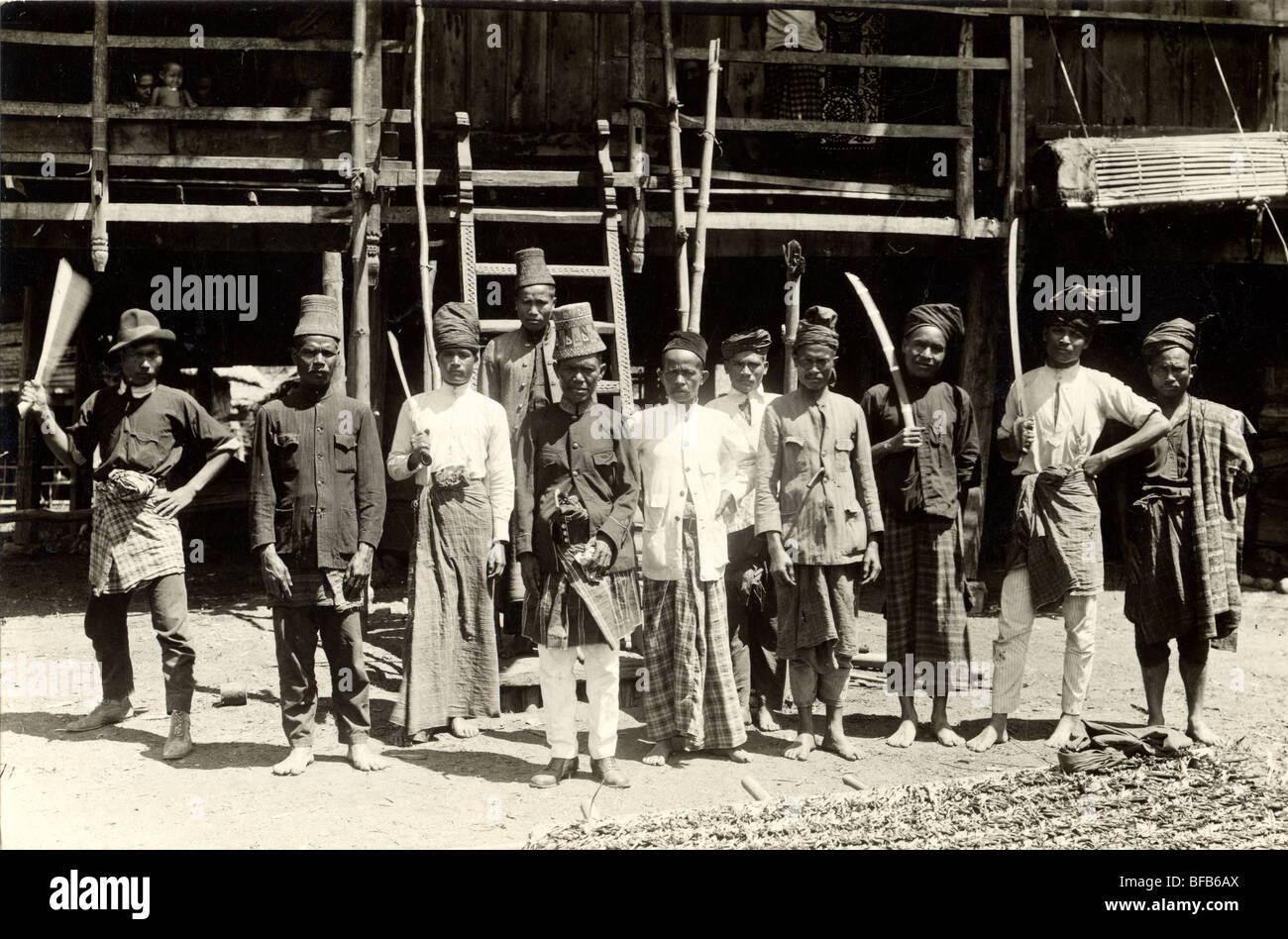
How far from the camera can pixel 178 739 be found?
5.19 meters

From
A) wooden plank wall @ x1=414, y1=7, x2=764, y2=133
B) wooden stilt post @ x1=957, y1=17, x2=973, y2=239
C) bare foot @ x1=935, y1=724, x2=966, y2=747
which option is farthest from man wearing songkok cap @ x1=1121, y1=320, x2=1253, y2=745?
wooden plank wall @ x1=414, y1=7, x2=764, y2=133

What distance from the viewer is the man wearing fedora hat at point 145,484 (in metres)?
5.25

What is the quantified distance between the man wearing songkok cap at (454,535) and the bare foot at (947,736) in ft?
7.01

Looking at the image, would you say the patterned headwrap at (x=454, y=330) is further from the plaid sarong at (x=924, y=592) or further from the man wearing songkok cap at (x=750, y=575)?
the plaid sarong at (x=924, y=592)

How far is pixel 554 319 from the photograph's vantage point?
5.10 m

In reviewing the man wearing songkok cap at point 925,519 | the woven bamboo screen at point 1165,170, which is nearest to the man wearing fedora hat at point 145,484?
the man wearing songkok cap at point 925,519

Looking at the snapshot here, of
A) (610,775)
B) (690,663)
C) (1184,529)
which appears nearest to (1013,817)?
(690,663)

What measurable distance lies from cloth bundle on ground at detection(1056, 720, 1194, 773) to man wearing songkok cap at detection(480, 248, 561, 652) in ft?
8.88

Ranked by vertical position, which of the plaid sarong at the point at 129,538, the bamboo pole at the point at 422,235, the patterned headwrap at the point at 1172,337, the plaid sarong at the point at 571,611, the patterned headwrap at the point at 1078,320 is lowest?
the plaid sarong at the point at 571,611

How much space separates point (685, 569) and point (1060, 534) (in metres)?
1.77

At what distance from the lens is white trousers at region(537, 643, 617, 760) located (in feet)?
16.1

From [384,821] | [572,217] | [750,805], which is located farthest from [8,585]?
[750,805]

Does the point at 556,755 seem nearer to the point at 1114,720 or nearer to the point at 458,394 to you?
the point at 458,394

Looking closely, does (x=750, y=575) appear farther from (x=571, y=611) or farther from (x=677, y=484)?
(x=571, y=611)
